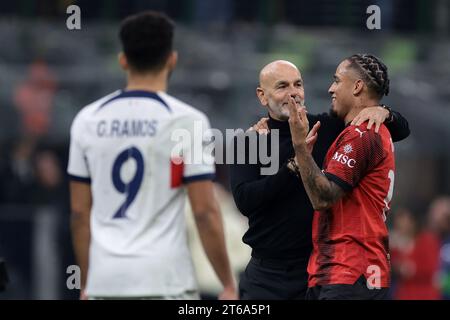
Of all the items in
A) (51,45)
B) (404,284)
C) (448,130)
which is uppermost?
(51,45)

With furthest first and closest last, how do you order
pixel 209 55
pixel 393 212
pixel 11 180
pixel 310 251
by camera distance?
pixel 209 55 → pixel 393 212 → pixel 11 180 → pixel 310 251

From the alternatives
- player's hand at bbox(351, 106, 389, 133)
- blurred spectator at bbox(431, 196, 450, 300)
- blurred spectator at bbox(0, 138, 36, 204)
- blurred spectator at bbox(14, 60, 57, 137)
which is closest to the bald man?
player's hand at bbox(351, 106, 389, 133)

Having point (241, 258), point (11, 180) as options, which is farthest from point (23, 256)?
point (241, 258)

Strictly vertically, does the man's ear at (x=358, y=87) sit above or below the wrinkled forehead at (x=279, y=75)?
below

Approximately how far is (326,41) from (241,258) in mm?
7781

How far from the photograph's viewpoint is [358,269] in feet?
20.5

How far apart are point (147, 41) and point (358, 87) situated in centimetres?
100

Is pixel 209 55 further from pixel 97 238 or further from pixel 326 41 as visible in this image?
pixel 97 238

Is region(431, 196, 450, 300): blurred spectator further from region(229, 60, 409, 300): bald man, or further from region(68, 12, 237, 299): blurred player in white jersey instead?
region(68, 12, 237, 299): blurred player in white jersey

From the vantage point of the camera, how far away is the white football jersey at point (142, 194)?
6.10m

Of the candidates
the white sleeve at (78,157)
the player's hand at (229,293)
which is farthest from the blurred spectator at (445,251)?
the white sleeve at (78,157)

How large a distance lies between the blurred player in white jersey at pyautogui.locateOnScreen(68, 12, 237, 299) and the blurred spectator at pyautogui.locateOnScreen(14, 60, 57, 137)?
1048 centimetres

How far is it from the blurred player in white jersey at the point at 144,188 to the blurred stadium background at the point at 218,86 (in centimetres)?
729

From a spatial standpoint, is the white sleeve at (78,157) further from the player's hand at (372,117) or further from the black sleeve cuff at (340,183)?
the player's hand at (372,117)
